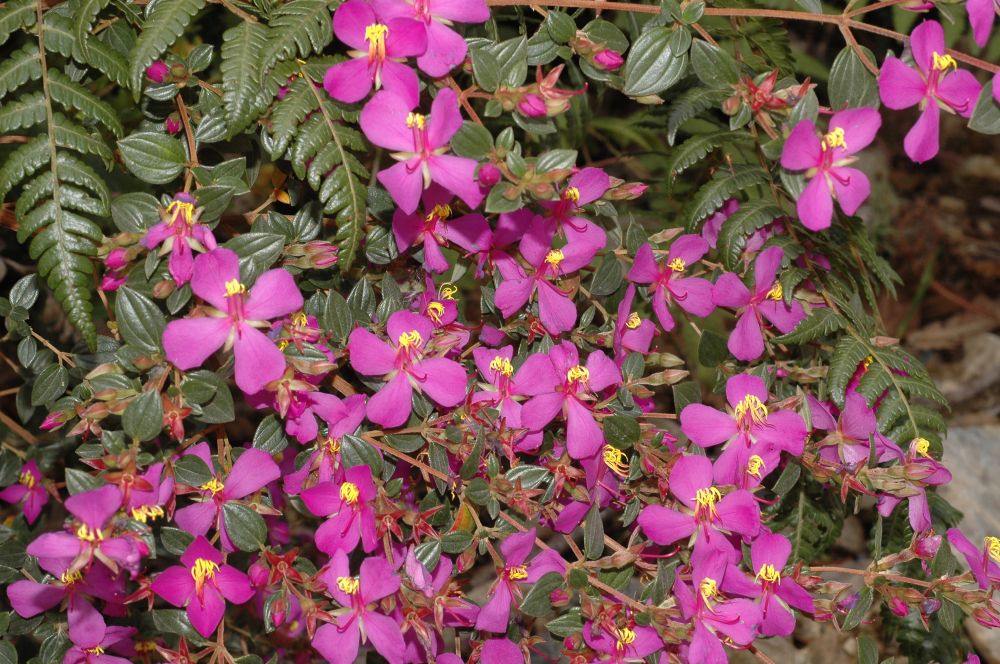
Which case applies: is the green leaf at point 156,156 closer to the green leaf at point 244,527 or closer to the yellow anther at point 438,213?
the yellow anther at point 438,213

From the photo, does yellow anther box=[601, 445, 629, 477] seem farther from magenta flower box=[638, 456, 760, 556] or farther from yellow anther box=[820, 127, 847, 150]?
yellow anther box=[820, 127, 847, 150]

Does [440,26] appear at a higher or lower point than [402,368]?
higher

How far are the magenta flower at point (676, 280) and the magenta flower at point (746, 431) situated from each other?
19 cm

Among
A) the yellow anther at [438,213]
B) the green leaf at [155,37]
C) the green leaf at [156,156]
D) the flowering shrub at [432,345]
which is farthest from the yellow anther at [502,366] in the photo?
the green leaf at [155,37]

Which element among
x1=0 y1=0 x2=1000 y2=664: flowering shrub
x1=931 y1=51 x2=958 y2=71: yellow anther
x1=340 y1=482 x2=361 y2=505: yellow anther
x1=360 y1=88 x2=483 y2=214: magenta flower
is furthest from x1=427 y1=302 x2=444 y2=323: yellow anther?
x1=931 y1=51 x2=958 y2=71: yellow anther

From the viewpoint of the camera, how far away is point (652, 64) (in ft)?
5.16

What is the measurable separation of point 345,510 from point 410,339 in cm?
28

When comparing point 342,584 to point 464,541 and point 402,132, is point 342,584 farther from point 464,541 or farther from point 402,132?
point 402,132

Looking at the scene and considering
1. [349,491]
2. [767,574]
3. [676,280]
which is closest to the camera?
[349,491]

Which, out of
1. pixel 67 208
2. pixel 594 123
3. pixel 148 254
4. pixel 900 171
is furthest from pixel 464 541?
pixel 900 171

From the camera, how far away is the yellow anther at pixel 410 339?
150cm

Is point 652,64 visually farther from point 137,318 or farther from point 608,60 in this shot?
point 137,318

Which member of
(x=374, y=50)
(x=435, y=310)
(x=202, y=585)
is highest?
(x=374, y=50)

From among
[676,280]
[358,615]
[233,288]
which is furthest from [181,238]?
[676,280]
